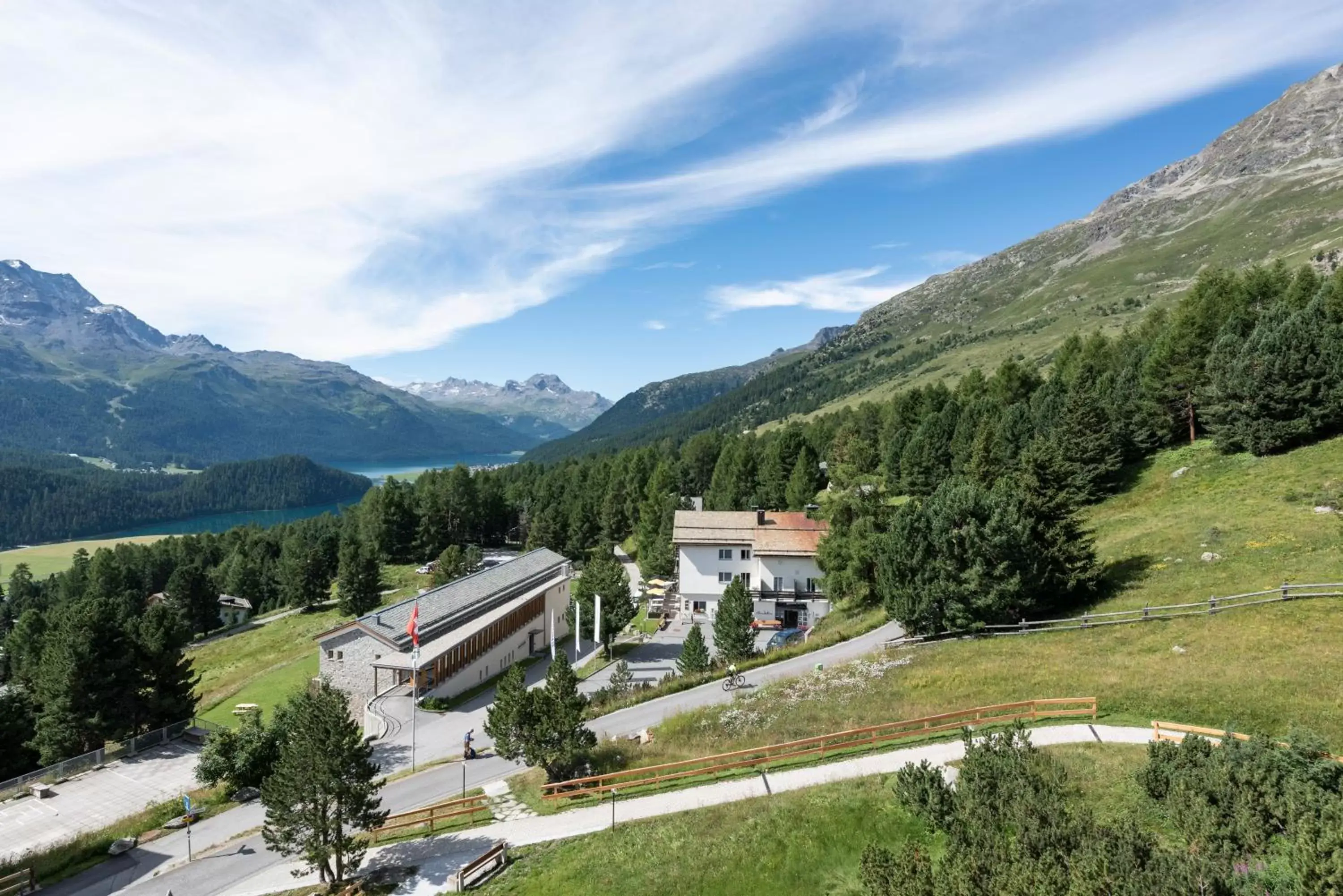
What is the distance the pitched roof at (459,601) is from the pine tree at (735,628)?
20558 mm

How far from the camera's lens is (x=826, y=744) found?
26.1m

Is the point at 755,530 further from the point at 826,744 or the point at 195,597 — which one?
the point at 195,597

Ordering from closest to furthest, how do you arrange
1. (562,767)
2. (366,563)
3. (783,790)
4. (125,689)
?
(783,790)
(562,767)
(125,689)
(366,563)

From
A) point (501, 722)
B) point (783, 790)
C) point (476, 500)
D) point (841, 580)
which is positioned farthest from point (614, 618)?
point (476, 500)

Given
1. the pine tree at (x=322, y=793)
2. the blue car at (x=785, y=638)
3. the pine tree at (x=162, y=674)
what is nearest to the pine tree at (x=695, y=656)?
the blue car at (x=785, y=638)

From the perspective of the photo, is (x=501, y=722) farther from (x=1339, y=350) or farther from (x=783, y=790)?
(x=1339, y=350)

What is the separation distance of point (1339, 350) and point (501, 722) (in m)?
59.8

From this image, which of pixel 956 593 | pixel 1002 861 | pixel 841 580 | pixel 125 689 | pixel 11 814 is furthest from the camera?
pixel 841 580

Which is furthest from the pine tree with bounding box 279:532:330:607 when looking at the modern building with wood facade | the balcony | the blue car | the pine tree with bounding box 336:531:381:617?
the blue car

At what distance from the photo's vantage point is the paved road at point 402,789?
24531 mm

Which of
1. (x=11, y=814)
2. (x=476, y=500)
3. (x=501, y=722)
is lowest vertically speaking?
(x=11, y=814)

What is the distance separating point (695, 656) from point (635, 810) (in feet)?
64.1

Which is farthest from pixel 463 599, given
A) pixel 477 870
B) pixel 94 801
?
pixel 477 870

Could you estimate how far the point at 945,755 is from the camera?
2380 centimetres
